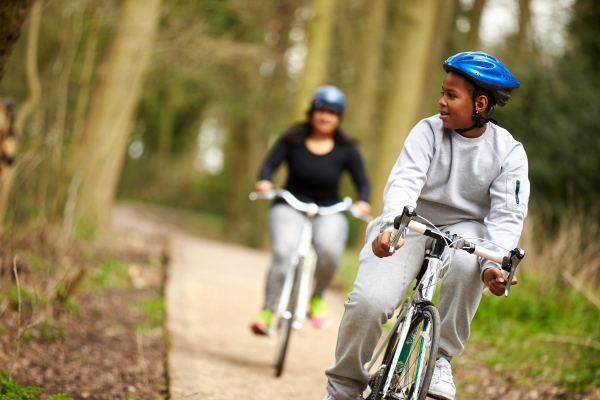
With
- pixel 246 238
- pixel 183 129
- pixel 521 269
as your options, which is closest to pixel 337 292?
pixel 521 269

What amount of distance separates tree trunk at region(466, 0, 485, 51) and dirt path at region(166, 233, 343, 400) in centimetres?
808

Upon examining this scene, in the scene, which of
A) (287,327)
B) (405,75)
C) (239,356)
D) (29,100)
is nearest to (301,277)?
(287,327)

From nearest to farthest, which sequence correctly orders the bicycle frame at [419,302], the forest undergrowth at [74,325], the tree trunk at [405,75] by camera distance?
the bicycle frame at [419,302] → the forest undergrowth at [74,325] → the tree trunk at [405,75]

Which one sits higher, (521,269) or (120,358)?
(521,269)

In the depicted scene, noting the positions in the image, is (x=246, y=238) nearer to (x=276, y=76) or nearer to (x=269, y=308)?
(x=276, y=76)

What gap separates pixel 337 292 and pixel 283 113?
31.6 ft

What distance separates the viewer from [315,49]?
14.0 meters

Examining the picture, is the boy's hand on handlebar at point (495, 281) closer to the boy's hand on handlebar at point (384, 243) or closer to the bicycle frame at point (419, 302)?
the bicycle frame at point (419, 302)

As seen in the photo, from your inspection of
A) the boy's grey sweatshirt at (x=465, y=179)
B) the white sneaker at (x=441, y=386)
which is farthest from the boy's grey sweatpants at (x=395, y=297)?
the white sneaker at (x=441, y=386)

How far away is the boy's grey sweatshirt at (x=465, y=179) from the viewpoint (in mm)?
3389

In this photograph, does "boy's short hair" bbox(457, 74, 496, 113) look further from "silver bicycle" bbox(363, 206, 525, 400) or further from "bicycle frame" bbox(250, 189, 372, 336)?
"bicycle frame" bbox(250, 189, 372, 336)

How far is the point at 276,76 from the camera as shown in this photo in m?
19.0

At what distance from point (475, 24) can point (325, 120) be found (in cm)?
1133

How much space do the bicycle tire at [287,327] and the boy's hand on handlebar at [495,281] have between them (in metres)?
2.34
